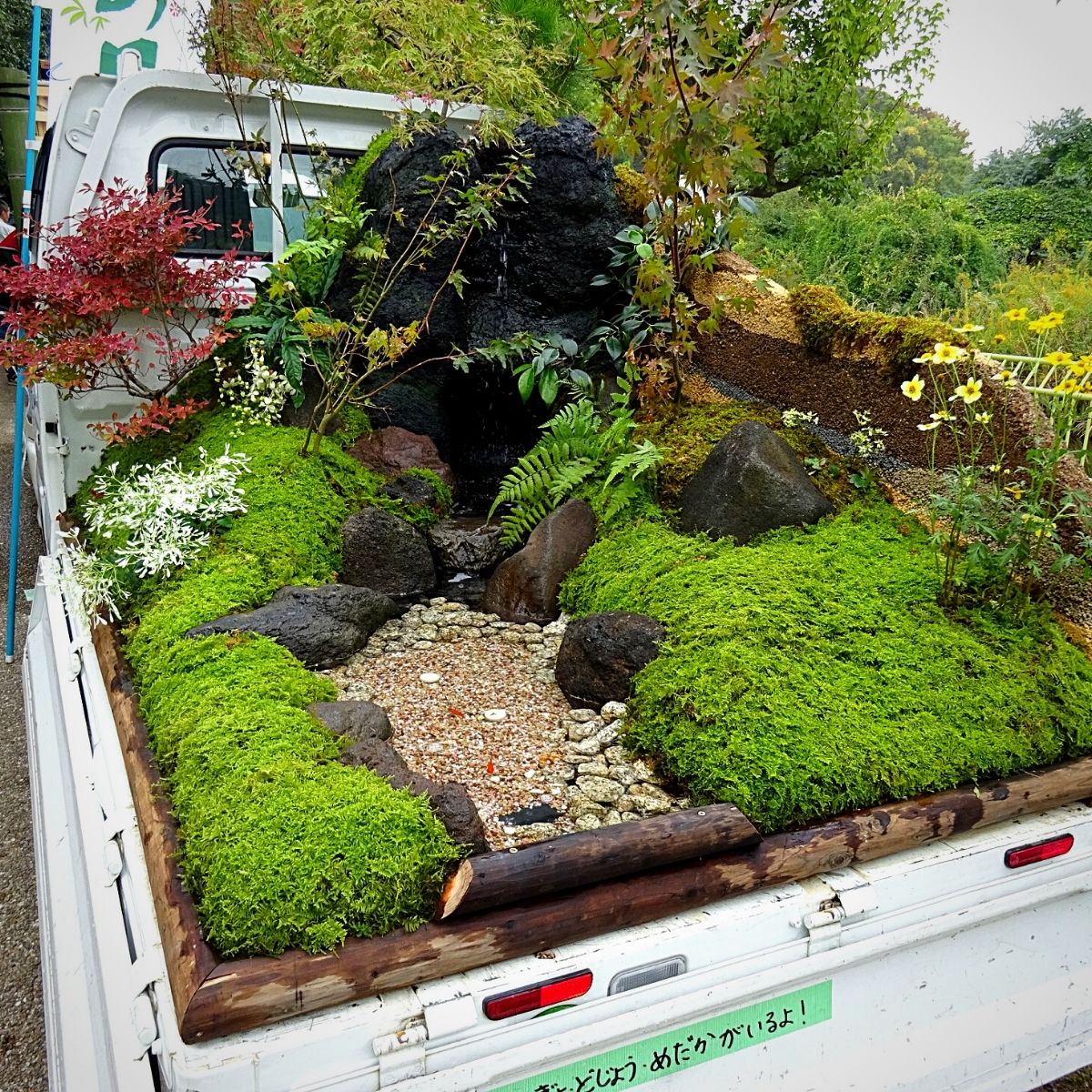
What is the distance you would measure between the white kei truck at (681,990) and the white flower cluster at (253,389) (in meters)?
2.07

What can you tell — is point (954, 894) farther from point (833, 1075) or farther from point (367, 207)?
point (367, 207)

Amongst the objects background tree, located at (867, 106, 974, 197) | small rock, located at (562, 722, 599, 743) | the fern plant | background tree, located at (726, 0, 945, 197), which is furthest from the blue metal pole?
background tree, located at (867, 106, 974, 197)

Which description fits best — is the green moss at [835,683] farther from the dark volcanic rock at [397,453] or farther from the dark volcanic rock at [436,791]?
the dark volcanic rock at [397,453]

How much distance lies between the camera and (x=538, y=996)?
1.68 metres

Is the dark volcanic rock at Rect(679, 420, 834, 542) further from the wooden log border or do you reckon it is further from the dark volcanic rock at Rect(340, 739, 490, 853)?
the dark volcanic rock at Rect(340, 739, 490, 853)

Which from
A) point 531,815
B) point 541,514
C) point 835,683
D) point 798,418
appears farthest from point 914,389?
point 541,514

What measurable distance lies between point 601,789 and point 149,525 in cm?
212

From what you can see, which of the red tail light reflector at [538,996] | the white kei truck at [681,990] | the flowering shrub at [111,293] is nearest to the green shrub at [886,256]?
the flowering shrub at [111,293]

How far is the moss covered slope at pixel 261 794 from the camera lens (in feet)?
5.79

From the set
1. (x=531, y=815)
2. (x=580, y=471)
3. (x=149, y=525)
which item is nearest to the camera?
(x=531, y=815)

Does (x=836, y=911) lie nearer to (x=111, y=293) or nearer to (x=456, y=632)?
(x=456, y=632)

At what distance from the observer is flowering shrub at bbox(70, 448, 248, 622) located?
133 inches

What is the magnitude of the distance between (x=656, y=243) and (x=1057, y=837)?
12.4ft

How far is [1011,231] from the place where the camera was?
38.1 feet
